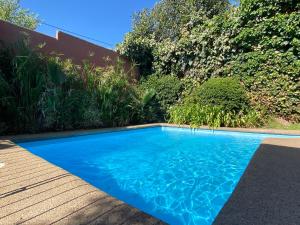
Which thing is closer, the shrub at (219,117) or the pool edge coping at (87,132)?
the pool edge coping at (87,132)

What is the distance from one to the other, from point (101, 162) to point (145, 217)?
122 inches

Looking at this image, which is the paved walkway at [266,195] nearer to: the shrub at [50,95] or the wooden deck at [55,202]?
the wooden deck at [55,202]

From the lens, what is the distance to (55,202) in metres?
2.19

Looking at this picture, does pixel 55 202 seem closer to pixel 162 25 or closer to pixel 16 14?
pixel 162 25

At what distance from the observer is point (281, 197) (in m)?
2.45

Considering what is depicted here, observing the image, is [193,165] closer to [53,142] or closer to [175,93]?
[53,142]

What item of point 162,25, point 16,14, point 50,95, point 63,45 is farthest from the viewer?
point 16,14

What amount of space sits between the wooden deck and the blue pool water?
0.86 meters

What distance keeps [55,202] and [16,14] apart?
1082 inches

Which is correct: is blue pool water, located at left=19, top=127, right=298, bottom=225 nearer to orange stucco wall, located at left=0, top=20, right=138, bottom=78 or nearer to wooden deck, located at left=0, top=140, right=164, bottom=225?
wooden deck, located at left=0, top=140, right=164, bottom=225

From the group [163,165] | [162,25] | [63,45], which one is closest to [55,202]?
[163,165]

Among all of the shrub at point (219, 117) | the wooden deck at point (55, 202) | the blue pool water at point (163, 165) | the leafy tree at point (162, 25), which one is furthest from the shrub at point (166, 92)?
the wooden deck at point (55, 202)

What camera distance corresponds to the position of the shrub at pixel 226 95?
8.39 m

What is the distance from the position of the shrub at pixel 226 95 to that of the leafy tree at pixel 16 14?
2205 centimetres
